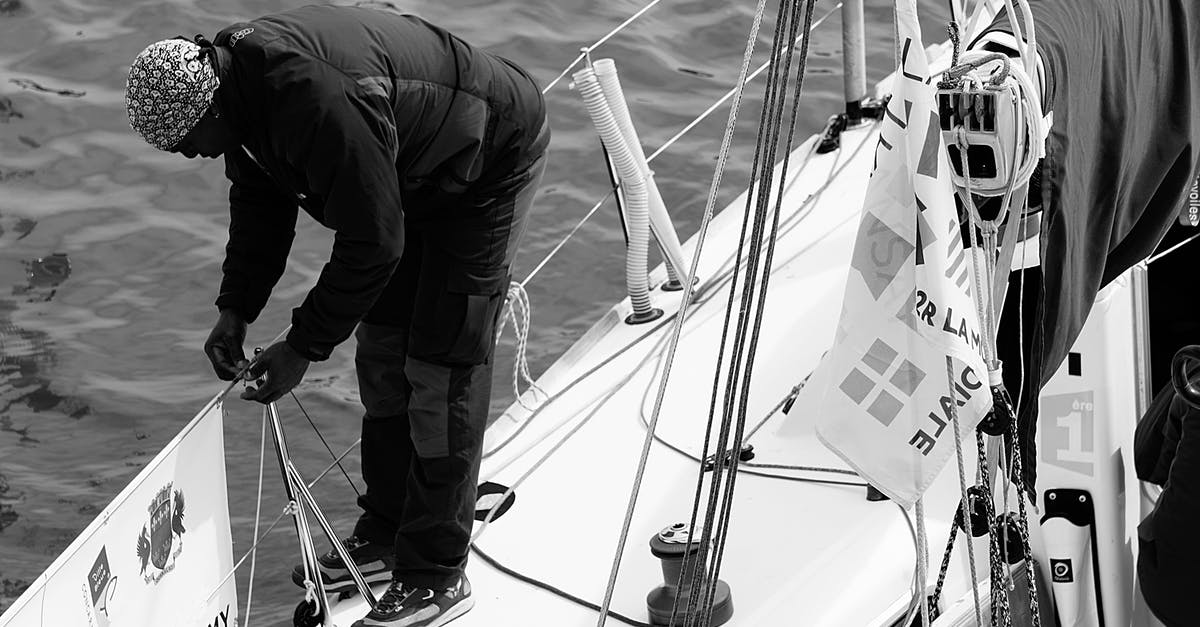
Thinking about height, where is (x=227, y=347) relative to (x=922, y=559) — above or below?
above

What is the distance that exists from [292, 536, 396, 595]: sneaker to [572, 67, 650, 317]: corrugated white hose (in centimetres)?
119

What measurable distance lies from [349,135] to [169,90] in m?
0.29

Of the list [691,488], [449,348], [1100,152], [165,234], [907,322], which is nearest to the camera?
[907,322]

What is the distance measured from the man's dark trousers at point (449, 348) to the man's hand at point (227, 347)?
30 centimetres

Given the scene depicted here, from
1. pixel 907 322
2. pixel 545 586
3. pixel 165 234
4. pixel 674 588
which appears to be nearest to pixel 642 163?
pixel 545 586

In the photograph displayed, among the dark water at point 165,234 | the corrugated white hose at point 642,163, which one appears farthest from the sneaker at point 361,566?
the corrugated white hose at point 642,163

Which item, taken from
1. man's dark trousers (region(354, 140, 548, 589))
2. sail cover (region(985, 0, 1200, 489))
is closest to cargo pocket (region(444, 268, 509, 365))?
man's dark trousers (region(354, 140, 548, 589))

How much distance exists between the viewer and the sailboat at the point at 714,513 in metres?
2.26

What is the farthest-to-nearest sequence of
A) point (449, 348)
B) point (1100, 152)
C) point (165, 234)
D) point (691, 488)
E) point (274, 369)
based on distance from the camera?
1. point (165, 234)
2. point (691, 488)
3. point (449, 348)
4. point (274, 369)
5. point (1100, 152)

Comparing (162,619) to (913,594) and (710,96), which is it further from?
(710,96)

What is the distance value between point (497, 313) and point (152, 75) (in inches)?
31.0

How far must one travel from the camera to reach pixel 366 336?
2824mm

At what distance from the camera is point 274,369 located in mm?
2494

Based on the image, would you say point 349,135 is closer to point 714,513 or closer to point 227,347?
point 227,347
